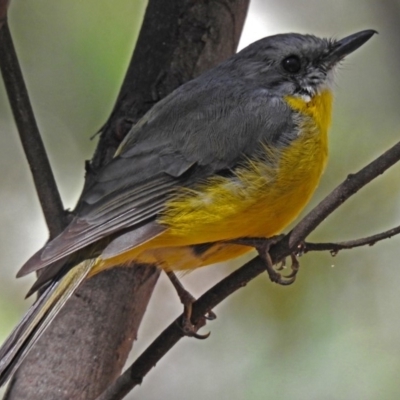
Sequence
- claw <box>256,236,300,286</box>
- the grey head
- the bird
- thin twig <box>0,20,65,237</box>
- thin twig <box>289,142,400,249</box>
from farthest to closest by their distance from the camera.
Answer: the grey head, thin twig <box>0,20,65,237</box>, the bird, claw <box>256,236,300,286</box>, thin twig <box>289,142,400,249</box>

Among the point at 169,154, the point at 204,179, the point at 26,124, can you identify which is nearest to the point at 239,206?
the point at 204,179

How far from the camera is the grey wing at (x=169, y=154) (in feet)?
11.5

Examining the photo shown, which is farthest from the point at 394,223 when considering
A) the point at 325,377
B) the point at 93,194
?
the point at 93,194

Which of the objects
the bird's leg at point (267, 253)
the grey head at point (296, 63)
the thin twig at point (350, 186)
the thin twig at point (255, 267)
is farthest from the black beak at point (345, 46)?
the thin twig at point (350, 186)

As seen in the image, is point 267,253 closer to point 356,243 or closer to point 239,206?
point 356,243

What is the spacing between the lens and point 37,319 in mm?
3293

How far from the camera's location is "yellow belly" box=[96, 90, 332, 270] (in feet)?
11.6

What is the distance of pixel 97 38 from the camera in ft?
18.0

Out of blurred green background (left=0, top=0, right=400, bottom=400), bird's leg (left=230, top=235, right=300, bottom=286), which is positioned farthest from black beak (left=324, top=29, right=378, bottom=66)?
bird's leg (left=230, top=235, right=300, bottom=286)

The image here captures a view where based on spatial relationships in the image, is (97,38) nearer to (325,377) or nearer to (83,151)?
(83,151)

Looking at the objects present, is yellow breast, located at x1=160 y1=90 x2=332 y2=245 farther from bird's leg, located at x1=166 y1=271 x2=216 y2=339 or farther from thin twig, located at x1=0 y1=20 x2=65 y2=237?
thin twig, located at x1=0 y1=20 x2=65 y2=237

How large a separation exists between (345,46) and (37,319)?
2.01 metres

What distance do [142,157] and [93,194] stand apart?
289mm

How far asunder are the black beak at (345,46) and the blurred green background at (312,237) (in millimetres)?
141
